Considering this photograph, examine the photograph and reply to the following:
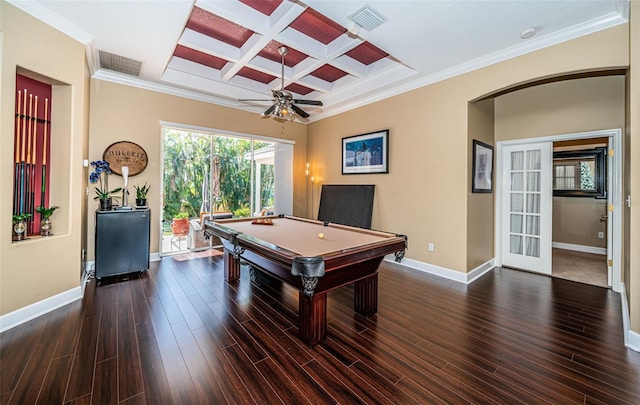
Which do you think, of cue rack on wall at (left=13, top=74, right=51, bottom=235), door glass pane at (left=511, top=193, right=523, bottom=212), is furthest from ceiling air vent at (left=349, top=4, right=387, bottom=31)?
door glass pane at (left=511, top=193, right=523, bottom=212)

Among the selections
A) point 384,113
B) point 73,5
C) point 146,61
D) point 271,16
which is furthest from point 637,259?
point 146,61

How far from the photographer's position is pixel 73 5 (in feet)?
8.36

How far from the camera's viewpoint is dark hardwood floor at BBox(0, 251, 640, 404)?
1.69m

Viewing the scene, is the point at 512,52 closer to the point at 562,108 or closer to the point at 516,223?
the point at 562,108

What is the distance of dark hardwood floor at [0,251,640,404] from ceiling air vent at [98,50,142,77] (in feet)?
10.3

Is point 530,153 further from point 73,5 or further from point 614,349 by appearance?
point 73,5

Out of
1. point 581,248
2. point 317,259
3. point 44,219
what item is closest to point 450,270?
point 317,259

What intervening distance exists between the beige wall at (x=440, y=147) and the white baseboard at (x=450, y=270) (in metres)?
0.08

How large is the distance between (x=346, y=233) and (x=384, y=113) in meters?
2.85

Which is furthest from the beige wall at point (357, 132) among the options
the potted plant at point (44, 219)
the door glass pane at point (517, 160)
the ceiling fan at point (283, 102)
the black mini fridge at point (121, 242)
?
the ceiling fan at point (283, 102)

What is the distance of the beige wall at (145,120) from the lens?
4.05m

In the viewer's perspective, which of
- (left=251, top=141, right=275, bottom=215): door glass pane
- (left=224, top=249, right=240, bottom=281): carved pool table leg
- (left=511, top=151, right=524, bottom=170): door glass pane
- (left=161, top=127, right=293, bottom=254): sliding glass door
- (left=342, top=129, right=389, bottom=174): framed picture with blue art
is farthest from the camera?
(left=251, top=141, right=275, bottom=215): door glass pane

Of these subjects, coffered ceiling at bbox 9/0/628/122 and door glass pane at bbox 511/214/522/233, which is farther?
door glass pane at bbox 511/214/522/233

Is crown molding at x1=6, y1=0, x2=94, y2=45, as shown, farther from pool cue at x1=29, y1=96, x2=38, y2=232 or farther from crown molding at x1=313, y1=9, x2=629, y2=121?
crown molding at x1=313, y1=9, x2=629, y2=121
